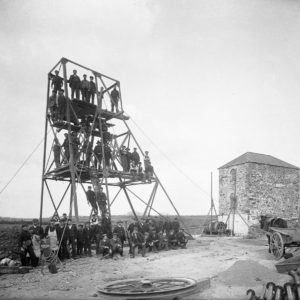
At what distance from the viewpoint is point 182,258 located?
12055 mm

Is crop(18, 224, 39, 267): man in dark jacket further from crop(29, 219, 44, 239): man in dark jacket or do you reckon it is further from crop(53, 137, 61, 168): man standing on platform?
crop(53, 137, 61, 168): man standing on platform

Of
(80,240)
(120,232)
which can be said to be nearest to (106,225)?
(120,232)

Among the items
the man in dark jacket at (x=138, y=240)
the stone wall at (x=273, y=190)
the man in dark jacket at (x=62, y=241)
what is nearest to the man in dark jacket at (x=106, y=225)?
the man in dark jacket at (x=138, y=240)

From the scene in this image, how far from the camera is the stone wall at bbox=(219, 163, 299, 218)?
2656 cm

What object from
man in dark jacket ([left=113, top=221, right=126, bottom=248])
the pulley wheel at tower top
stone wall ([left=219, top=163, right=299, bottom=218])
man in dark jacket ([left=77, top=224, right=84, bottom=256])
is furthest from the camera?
stone wall ([left=219, top=163, right=299, bottom=218])

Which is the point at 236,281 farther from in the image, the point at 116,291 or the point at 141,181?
the point at 141,181

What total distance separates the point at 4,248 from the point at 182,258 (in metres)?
7.85

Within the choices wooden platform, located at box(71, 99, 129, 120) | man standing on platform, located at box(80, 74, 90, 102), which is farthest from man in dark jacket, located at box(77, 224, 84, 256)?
man standing on platform, located at box(80, 74, 90, 102)

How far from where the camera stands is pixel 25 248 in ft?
37.4

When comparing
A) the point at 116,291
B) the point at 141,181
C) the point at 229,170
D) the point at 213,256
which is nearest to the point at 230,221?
the point at 229,170

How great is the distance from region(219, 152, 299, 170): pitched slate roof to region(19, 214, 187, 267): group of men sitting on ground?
13.2 meters

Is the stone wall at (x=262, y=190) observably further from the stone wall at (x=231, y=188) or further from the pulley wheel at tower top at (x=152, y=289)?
the pulley wheel at tower top at (x=152, y=289)

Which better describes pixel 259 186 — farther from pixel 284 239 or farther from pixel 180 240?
pixel 284 239

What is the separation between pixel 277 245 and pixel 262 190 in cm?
1627
